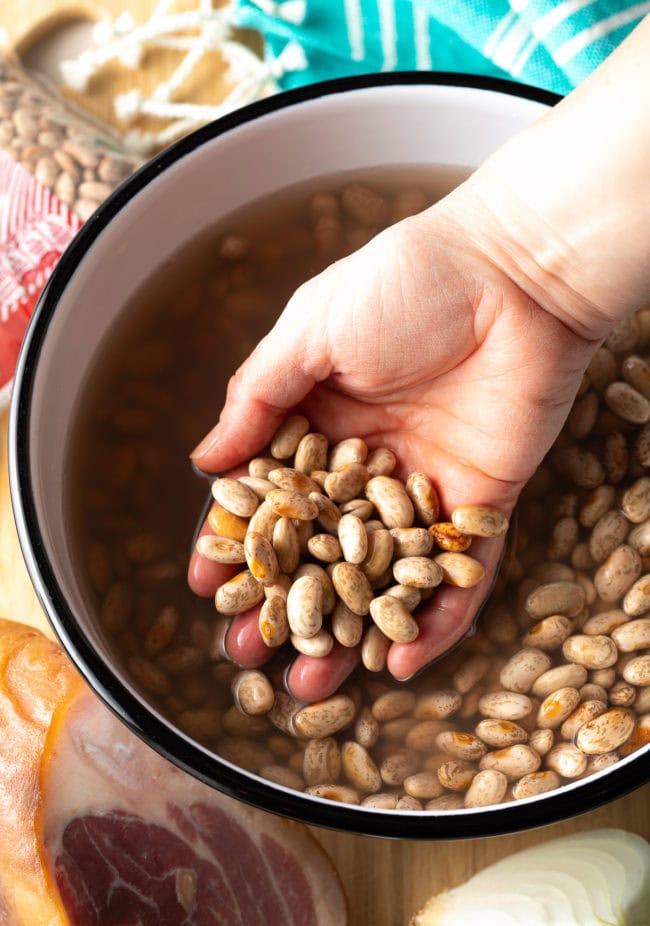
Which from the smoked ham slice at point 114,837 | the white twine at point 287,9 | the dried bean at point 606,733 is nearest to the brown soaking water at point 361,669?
the dried bean at point 606,733

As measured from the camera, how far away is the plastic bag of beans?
106 centimetres

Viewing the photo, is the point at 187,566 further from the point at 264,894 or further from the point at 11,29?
the point at 11,29

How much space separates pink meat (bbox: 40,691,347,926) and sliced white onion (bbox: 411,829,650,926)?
103mm

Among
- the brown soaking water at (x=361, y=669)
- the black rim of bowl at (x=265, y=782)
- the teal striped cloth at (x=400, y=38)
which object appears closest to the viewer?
the black rim of bowl at (x=265, y=782)

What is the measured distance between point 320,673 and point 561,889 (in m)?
0.28

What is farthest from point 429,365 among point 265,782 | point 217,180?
point 265,782

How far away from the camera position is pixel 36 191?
3.51ft

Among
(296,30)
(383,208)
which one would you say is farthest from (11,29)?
(383,208)

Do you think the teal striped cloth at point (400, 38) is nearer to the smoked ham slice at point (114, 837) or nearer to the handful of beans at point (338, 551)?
the handful of beans at point (338, 551)

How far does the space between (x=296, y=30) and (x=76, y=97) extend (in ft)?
0.82

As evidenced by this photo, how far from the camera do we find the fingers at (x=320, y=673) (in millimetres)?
812

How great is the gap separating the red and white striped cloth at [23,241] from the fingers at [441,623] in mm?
511

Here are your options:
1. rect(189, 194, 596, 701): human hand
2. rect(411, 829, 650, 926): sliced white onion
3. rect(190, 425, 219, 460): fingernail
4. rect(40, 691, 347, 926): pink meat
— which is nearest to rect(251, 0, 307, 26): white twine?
rect(189, 194, 596, 701): human hand

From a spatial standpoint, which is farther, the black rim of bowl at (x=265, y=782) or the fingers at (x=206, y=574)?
the fingers at (x=206, y=574)
